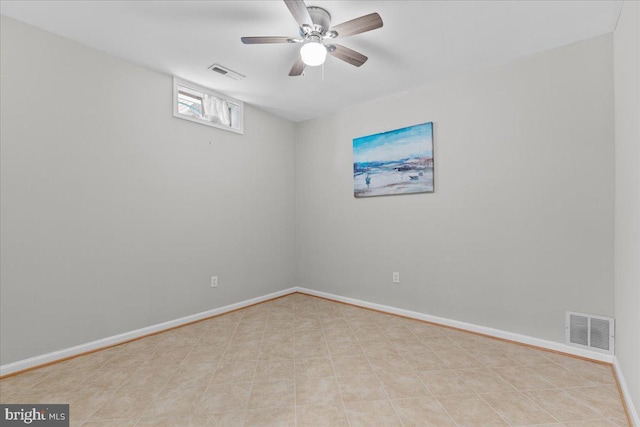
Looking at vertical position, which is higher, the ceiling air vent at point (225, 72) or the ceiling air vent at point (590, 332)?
the ceiling air vent at point (225, 72)

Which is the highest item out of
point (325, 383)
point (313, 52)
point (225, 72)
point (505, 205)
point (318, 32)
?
point (225, 72)

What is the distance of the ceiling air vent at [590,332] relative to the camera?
2193 mm

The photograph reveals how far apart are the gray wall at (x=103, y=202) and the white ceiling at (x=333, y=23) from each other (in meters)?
0.28

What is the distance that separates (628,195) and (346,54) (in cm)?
207

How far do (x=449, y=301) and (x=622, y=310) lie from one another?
4.26 ft

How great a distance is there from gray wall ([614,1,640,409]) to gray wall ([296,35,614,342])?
0.56 feet

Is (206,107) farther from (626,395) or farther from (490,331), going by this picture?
(626,395)

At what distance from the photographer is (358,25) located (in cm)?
190

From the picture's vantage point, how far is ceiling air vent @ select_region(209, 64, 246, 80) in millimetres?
2809

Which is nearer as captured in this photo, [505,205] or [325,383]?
[325,383]

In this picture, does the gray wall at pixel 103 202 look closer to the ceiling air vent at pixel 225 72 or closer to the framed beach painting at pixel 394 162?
the ceiling air vent at pixel 225 72

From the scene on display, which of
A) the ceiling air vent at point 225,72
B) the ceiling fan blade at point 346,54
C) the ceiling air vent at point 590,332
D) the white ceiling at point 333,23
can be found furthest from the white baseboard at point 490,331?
the ceiling air vent at point 225,72

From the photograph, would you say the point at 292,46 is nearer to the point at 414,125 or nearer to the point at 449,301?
the point at 414,125

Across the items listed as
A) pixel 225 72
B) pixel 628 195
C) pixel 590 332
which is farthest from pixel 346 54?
pixel 590 332
